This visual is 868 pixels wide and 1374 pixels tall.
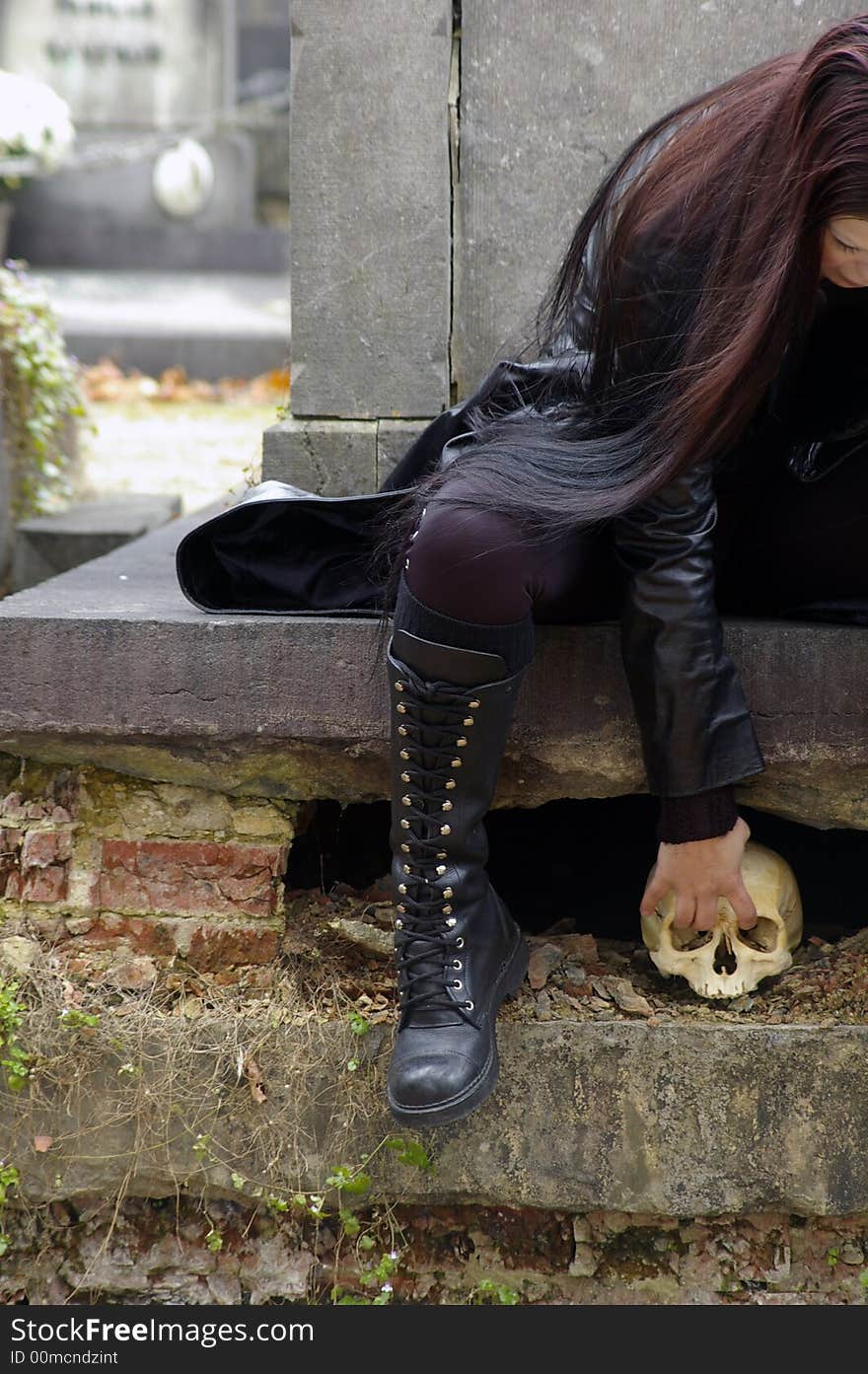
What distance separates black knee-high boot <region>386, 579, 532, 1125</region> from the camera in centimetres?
194

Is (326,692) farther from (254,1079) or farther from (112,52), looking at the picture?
(112,52)

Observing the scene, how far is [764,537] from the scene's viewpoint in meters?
2.20

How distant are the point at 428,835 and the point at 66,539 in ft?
8.00

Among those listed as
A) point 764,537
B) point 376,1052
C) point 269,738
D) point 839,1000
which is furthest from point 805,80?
point 376,1052

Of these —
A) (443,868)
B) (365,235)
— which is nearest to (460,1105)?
(443,868)

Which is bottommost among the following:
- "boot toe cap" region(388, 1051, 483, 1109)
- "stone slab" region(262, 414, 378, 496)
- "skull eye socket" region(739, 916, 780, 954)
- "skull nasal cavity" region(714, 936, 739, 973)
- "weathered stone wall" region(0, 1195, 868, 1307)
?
"weathered stone wall" region(0, 1195, 868, 1307)

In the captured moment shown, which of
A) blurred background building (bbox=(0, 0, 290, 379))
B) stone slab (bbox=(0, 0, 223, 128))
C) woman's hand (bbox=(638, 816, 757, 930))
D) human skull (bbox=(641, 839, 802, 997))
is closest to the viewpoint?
woman's hand (bbox=(638, 816, 757, 930))

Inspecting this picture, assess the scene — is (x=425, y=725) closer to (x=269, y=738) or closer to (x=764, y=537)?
(x=269, y=738)

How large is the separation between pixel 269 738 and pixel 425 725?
41cm

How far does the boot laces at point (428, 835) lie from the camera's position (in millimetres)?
1946

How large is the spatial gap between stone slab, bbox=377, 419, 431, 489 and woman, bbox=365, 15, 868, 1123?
442 millimetres

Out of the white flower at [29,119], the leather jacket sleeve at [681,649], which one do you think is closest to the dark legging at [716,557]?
the leather jacket sleeve at [681,649]

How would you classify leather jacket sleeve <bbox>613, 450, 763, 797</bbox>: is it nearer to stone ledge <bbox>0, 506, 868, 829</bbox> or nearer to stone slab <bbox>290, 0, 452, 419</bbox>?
stone ledge <bbox>0, 506, 868, 829</bbox>

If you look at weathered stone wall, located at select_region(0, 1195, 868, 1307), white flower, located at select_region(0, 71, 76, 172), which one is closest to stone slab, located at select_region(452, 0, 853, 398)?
weathered stone wall, located at select_region(0, 1195, 868, 1307)
